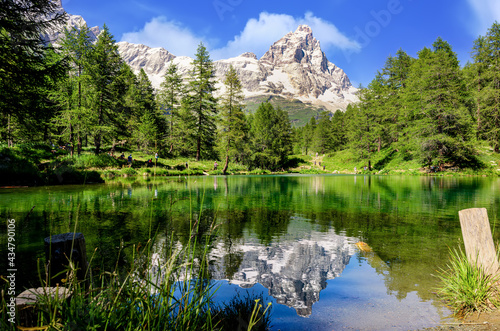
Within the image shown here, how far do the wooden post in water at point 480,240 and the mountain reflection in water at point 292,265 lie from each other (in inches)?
90.2

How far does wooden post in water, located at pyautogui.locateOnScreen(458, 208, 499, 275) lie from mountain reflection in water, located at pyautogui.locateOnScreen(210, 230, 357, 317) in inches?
90.2

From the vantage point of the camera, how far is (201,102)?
45.1 metres

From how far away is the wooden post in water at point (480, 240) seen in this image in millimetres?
3918

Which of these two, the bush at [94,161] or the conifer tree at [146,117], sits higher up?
the conifer tree at [146,117]

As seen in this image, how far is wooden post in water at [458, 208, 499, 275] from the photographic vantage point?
392 centimetres

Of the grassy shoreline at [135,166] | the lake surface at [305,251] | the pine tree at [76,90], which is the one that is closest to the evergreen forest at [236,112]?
the pine tree at [76,90]

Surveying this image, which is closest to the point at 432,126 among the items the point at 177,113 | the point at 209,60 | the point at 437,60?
the point at 437,60

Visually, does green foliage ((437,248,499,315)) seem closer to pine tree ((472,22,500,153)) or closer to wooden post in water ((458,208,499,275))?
wooden post in water ((458,208,499,275))

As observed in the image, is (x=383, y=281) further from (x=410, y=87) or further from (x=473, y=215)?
(x=410, y=87)

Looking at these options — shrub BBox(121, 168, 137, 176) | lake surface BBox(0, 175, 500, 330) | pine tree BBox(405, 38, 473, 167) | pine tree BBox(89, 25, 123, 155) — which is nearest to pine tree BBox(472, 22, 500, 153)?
pine tree BBox(405, 38, 473, 167)

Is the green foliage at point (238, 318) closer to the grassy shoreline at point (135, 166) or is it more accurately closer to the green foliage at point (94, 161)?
the grassy shoreline at point (135, 166)

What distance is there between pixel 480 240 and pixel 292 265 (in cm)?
324

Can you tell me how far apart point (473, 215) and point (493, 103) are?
5259cm

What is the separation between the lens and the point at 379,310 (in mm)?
4020
